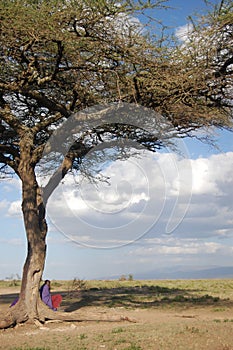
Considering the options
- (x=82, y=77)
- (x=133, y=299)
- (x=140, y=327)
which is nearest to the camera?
(x=140, y=327)

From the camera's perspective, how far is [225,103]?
44.7 feet

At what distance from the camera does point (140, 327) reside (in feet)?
36.9

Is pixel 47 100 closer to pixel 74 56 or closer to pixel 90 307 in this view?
pixel 74 56

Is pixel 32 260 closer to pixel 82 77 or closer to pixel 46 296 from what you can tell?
pixel 46 296

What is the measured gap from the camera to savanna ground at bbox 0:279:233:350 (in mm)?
9352

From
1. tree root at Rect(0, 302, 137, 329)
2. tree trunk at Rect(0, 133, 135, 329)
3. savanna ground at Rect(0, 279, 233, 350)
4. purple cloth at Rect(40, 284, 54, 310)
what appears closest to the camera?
savanna ground at Rect(0, 279, 233, 350)

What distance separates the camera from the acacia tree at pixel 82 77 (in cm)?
1086

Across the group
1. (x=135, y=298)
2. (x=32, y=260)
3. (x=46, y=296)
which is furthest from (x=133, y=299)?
(x=32, y=260)

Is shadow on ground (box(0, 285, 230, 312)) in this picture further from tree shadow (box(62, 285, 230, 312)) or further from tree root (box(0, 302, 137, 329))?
tree root (box(0, 302, 137, 329))

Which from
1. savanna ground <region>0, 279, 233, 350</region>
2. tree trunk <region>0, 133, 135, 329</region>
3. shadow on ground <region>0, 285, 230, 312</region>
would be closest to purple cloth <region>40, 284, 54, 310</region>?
tree trunk <region>0, 133, 135, 329</region>

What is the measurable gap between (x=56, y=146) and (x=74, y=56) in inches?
124

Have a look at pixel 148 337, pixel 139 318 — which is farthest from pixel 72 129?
pixel 148 337

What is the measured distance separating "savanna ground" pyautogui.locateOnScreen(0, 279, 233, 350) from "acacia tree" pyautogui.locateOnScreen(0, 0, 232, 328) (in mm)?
1239

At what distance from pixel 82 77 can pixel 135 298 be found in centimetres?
913
